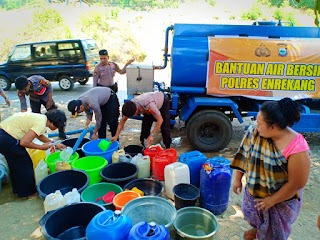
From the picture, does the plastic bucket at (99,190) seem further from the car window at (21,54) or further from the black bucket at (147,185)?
the car window at (21,54)

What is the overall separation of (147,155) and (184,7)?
3712 centimetres

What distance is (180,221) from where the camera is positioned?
2846 mm

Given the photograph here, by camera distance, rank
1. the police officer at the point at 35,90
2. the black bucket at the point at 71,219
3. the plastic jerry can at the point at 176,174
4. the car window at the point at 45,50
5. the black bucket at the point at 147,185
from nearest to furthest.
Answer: the black bucket at the point at 71,219 < the plastic jerry can at the point at 176,174 < the black bucket at the point at 147,185 < the police officer at the point at 35,90 < the car window at the point at 45,50

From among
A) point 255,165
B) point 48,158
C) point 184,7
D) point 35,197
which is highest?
point 184,7

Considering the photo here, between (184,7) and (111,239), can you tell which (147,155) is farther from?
(184,7)

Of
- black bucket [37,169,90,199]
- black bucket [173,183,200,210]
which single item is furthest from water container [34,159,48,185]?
black bucket [173,183,200,210]

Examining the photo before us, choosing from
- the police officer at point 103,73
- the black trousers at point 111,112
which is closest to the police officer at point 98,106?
the black trousers at point 111,112

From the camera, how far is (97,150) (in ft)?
13.5

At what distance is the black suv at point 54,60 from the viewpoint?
372 inches

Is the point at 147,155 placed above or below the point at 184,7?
below

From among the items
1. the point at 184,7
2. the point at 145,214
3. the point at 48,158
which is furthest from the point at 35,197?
the point at 184,7

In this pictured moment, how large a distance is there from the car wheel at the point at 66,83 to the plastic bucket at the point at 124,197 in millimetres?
7792

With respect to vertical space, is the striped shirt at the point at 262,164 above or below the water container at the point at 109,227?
above

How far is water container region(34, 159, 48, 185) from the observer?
3537 millimetres
